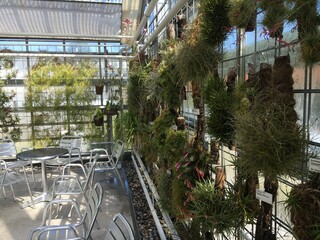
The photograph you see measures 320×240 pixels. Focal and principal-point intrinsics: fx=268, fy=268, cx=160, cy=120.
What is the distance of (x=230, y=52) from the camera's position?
1673 mm

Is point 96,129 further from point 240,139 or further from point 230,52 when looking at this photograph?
point 240,139

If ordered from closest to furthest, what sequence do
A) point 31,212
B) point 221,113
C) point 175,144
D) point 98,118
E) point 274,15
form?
point 274,15 < point 221,113 < point 175,144 < point 31,212 < point 98,118

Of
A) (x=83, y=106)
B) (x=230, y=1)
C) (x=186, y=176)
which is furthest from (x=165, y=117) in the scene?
(x=83, y=106)

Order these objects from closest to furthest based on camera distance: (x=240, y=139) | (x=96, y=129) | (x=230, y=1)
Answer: (x=240, y=139) < (x=230, y=1) < (x=96, y=129)

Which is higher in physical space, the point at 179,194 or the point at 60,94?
the point at 60,94

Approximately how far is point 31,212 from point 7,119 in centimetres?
281

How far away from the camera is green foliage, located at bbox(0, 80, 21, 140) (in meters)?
5.44

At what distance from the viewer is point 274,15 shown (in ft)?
3.18

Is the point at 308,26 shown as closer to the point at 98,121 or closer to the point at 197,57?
the point at 197,57

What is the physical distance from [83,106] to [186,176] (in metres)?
4.53

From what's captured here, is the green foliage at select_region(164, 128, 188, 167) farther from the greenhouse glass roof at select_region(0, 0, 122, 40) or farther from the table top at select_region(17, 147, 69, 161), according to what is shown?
the greenhouse glass roof at select_region(0, 0, 122, 40)

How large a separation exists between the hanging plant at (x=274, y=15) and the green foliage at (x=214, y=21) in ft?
1.14

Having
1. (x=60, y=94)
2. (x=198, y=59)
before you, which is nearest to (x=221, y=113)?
(x=198, y=59)

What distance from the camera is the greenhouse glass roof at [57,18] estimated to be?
15.5ft
